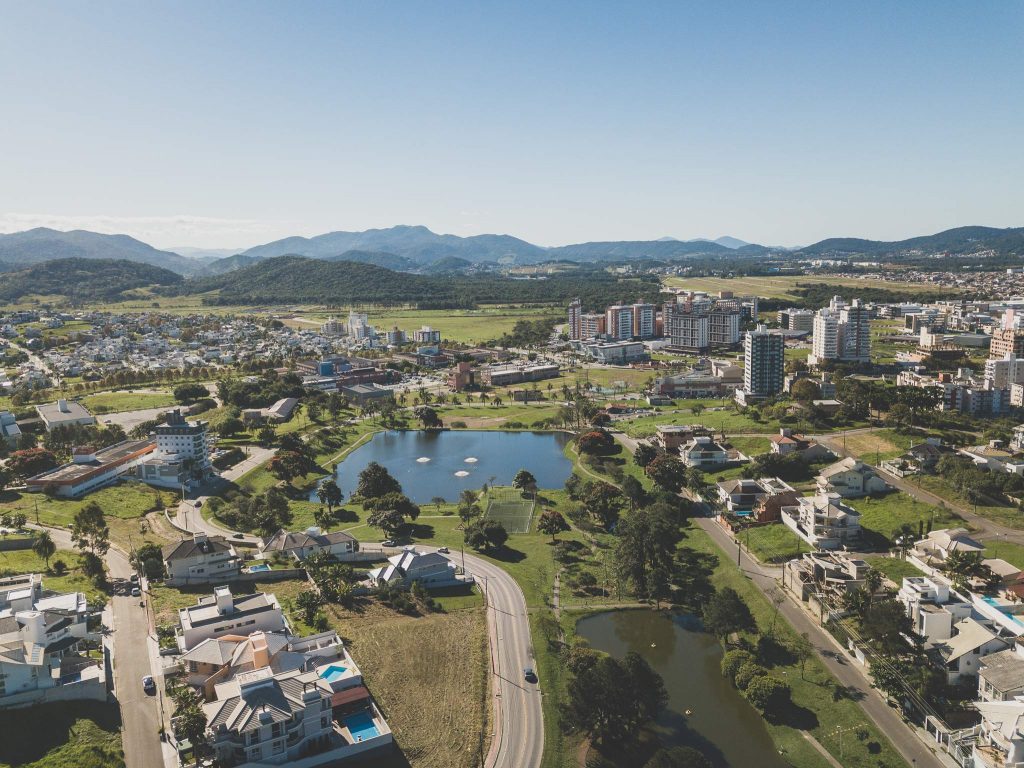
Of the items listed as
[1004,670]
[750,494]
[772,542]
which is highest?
[750,494]

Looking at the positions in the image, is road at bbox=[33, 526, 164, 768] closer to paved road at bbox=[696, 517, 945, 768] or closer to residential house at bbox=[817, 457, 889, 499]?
paved road at bbox=[696, 517, 945, 768]

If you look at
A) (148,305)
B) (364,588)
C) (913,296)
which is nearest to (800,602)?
(364,588)

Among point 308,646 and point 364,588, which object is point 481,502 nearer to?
point 364,588

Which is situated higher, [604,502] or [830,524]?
[830,524]

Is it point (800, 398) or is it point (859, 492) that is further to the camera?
point (800, 398)

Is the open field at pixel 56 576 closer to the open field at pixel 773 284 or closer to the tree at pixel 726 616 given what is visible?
the tree at pixel 726 616

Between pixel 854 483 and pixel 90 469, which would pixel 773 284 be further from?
pixel 90 469

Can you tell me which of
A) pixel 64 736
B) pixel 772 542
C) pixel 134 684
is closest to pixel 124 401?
pixel 134 684
